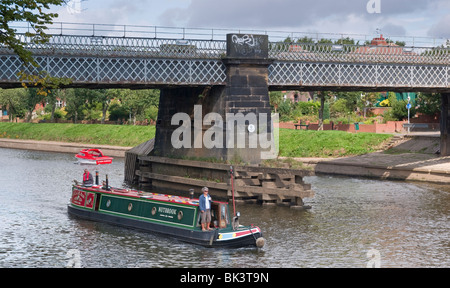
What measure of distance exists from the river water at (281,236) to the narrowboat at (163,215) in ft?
1.47

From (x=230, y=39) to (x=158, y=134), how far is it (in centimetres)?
1292

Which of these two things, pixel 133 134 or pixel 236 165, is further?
pixel 133 134

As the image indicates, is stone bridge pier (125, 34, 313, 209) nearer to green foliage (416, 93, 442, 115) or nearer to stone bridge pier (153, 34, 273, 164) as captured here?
stone bridge pier (153, 34, 273, 164)

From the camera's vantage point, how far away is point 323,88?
50.4m

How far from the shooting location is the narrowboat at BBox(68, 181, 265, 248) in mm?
30766

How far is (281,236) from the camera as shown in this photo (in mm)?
33312

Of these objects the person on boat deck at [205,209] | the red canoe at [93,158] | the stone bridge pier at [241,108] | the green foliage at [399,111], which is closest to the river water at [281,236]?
the person on boat deck at [205,209]

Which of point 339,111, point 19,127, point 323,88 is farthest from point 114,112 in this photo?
point 323,88

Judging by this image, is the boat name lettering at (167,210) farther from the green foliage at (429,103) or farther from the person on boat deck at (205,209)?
the green foliage at (429,103)

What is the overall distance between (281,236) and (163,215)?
5.76 meters

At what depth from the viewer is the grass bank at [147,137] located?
69.4 m

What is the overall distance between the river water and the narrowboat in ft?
1.47
